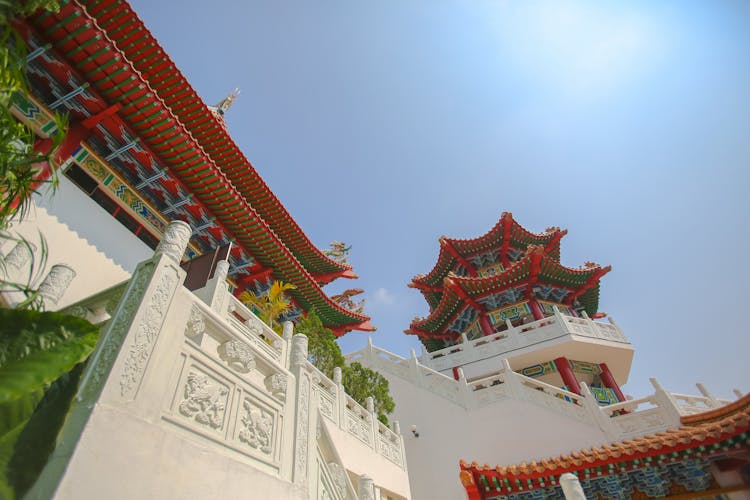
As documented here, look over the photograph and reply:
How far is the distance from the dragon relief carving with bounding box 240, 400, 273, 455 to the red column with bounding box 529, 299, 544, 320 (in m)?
14.7

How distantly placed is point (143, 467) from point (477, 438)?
33.0 feet

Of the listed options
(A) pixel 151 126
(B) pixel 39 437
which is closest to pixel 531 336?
(A) pixel 151 126

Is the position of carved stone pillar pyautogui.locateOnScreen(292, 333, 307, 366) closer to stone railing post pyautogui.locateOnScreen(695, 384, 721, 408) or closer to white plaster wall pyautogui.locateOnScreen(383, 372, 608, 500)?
white plaster wall pyautogui.locateOnScreen(383, 372, 608, 500)

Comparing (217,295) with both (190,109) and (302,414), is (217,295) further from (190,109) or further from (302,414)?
(190,109)

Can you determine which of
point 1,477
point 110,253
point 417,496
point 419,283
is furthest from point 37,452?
point 419,283

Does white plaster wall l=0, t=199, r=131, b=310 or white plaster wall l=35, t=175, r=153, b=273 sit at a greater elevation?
white plaster wall l=35, t=175, r=153, b=273

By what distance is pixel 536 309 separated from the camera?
16.8 meters

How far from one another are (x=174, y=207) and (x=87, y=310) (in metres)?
5.36

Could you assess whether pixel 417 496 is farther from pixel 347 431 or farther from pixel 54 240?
pixel 54 240

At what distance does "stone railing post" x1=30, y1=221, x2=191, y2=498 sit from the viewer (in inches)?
86.7

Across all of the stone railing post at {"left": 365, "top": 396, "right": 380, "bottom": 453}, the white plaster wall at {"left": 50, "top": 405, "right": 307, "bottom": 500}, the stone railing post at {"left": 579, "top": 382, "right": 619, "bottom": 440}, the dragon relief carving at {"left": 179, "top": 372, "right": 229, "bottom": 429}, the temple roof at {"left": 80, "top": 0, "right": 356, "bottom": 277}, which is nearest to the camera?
the white plaster wall at {"left": 50, "top": 405, "right": 307, "bottom": 500}

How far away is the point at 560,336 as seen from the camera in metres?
14.1

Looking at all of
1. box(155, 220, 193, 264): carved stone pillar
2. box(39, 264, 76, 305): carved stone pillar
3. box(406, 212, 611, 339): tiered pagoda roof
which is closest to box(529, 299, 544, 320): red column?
box(406, 212, 611, 339): tiered pagoda roof

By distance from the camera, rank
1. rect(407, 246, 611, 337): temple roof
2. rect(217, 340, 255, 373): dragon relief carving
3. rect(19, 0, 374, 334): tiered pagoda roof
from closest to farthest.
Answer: rect(217, 340, 255, 373): dragon relief carving → rect(19, 0, 374, 334): tiered pagoda roof → rect(407, 246, 611, 337): temple roof
